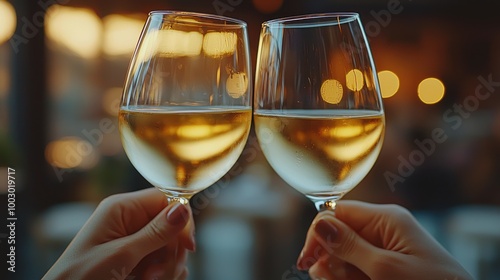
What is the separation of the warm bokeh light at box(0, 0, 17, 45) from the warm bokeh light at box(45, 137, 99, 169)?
1.78 ft

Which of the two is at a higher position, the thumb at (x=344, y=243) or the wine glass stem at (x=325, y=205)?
the wine glass stem at (x=325, y=205)

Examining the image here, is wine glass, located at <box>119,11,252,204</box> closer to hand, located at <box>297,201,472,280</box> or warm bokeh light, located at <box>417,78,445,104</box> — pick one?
hand, located at <box>297,201,472,280</box>

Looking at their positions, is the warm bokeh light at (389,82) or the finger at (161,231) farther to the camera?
the warm bokeh light at (389,82)

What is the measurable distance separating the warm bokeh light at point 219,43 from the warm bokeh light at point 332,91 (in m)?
0.12

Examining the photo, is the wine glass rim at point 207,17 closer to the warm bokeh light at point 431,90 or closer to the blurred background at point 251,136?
the blurred background at point 251,136

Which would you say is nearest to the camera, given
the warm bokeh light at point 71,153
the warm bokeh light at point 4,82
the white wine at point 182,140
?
the white wine at point 182,140

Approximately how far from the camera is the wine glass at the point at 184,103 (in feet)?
1.94

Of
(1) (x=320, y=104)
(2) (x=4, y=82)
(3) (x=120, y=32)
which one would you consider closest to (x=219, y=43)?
(1) (x=320, y=104)

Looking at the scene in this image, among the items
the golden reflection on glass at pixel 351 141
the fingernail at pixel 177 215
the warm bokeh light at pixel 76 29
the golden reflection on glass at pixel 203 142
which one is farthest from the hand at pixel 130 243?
the warm bokeh light at pixel 76 29

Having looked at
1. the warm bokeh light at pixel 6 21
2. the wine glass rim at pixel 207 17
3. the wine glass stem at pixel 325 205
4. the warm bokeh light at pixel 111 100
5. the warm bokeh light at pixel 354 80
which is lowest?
the wine glass stem at pixel 325 205

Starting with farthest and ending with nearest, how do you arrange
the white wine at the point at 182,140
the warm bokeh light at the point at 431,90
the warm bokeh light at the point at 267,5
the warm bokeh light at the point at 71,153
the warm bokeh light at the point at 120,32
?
1. the warm bokeh light at the point at 431,90
2. the warm bokeh light at the point at 267,5
3. the warm bokeh light at the point at 120,32
4. the warm bokeh light at the point at 71,153
5. the white wine at the point at 182,140

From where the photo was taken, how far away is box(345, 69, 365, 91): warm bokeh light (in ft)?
2.02

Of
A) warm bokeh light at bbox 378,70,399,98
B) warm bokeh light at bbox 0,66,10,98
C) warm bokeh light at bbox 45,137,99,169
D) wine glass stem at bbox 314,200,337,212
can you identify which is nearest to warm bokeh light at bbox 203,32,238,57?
wine glass stem at bbox 314,200,337,212

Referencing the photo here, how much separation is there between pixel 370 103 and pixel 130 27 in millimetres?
2188
